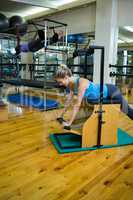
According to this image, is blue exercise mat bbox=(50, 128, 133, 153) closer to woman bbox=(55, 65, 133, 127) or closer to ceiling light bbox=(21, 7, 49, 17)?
woman bbox=(55, 65, 133, 127)

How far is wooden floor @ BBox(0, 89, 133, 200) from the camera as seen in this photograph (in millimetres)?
1642

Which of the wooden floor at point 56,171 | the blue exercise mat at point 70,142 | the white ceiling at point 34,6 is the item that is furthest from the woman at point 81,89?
the white ceiling at point 34,6

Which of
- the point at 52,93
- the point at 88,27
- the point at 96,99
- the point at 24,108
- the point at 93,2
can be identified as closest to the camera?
the point at 96,99

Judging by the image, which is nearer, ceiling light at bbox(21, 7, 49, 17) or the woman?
the woman

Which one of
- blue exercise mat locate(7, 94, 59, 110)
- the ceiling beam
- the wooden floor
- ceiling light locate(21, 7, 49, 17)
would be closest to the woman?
the wooden floor

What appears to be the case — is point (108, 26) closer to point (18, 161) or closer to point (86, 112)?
point (86, 112)

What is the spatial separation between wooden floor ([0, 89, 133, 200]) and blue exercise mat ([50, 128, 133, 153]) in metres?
0.08

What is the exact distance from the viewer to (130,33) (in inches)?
210

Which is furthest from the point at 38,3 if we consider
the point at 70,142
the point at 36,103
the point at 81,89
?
the point at 70,142

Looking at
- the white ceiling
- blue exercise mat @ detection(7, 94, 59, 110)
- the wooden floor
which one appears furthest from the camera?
the white ceiling

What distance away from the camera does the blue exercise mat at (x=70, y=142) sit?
2.46m

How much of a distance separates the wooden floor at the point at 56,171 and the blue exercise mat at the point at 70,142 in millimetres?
77

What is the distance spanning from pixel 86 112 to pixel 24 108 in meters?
2.08

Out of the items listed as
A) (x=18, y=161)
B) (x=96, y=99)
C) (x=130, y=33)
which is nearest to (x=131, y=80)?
(x=130, y=33)
